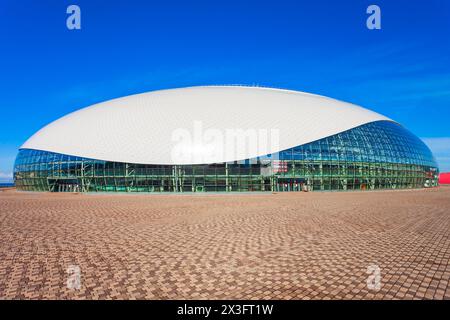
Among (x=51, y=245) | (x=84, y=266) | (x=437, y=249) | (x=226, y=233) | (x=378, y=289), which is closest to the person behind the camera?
(x=378, y=289)

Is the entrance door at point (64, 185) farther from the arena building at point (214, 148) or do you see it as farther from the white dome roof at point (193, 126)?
the white dome roof at point (193, 126)

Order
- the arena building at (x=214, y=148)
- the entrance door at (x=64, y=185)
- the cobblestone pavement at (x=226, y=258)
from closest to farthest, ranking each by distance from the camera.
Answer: the cobblestone pavement at (x=226, y=258) → the arena building at (x=214, y=148) → the entrance door at (x=64, y=185)

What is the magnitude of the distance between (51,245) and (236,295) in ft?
22.5

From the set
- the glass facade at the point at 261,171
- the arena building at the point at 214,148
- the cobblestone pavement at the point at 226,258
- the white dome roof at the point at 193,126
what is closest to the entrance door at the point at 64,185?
the glass facade at the point at 261,171

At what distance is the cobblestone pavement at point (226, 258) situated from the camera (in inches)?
201

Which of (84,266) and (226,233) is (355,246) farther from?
(84,266)

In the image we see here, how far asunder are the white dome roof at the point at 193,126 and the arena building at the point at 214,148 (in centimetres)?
13

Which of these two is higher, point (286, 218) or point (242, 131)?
point (242, 131)

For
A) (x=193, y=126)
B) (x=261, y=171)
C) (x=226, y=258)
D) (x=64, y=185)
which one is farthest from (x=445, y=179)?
(x=64, y=185)

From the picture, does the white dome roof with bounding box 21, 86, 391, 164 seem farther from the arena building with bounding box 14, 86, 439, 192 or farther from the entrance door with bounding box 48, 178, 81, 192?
the entrance door with bounding box 48, 178, 81, 192

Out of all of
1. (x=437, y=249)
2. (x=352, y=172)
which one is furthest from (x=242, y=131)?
(x=437, y=249)

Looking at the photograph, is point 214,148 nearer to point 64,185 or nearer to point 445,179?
point 64,185

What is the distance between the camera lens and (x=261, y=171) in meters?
31.5
